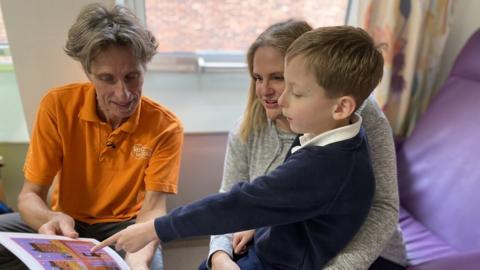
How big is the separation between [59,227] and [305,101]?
0.79m

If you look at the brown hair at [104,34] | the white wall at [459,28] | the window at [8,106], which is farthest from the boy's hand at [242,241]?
the white wall at [459,28]

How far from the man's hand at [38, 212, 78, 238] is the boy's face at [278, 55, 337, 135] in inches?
27.1

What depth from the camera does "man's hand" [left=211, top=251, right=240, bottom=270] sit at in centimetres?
111

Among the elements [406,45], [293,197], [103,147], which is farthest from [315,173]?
[406,45]

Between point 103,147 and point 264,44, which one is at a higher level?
point 264,44

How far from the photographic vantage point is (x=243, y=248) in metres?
1.20

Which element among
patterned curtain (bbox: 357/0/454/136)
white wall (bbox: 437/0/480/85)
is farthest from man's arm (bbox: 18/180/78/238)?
white wall (bbox: 437/0/480/85)

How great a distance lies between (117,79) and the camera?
3.86 ft

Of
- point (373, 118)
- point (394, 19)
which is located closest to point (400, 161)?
point (394, 19)

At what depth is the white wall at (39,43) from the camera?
1351mm

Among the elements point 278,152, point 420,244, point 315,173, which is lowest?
point 420,244

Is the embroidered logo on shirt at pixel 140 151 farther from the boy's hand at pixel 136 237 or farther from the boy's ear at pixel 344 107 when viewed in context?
the boy's ear at pixel 344 107

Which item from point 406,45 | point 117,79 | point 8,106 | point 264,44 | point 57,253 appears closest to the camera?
point 57,253

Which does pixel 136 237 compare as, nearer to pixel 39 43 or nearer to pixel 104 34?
pixel 104 34
